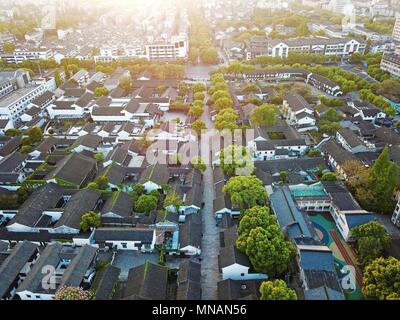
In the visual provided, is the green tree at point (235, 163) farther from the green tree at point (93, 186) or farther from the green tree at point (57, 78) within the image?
the green tree at point (57, 78)

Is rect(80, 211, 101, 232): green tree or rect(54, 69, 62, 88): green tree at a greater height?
rect(54, 69, 62, 88): green tree

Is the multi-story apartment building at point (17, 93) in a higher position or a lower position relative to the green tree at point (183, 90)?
higher

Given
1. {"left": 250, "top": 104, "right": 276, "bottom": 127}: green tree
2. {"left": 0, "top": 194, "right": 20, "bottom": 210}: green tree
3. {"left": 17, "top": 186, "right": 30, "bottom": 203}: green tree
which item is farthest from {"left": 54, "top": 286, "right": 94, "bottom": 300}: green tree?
{"left": 250, "top": 104, "right": 276, "bottom": 127}: green tree

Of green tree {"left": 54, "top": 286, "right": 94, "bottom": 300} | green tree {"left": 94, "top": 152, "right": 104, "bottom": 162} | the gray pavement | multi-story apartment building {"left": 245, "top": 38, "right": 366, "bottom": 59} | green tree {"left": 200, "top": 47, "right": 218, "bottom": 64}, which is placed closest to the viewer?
green tree {"left": 54, "top": 286, "right": 94, "bottom": 300}

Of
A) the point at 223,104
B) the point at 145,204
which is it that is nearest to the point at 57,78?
the point at 223,104

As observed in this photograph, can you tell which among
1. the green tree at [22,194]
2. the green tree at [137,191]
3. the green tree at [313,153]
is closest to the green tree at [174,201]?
the green tree at [137,191]

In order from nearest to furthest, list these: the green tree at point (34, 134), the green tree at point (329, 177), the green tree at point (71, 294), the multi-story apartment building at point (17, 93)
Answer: the green tree at point (71, 294) → the green tree at point (329, 177) → the green tree at point (34, 134) → the multi-story apartment building at point (17, 93)

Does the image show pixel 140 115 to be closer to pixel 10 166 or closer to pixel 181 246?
pixel 10 166

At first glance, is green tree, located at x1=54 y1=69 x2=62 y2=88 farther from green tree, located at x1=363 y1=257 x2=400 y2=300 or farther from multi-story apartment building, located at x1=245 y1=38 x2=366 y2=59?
green tree, located at x1=363 y1=257 x2=400 y2=300
